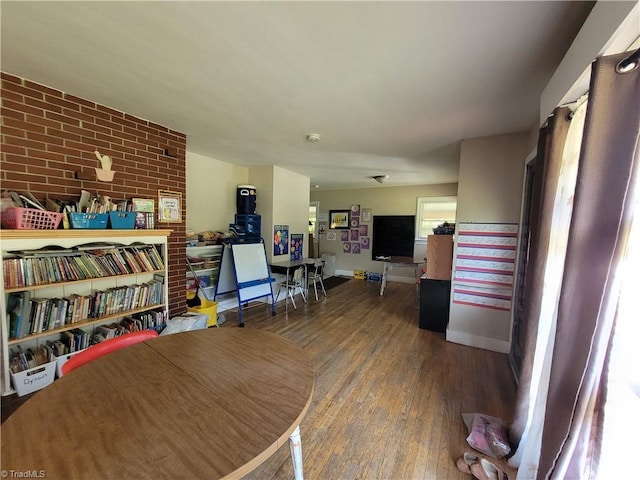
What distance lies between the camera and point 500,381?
230cm

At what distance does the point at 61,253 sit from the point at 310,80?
2.39 metres

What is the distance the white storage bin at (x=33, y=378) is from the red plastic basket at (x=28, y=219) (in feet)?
3.41

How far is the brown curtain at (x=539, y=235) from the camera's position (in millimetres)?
1379

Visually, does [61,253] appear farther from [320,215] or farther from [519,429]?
[320,215]

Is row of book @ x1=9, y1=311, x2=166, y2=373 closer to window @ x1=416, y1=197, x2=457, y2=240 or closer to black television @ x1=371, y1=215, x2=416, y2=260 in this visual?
black television @ x1=371, y1=215, x2=416, y2=260

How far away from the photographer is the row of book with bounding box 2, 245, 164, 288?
174 cm

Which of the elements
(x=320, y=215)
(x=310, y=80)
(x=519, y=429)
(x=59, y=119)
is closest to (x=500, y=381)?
(x=519, y=429)

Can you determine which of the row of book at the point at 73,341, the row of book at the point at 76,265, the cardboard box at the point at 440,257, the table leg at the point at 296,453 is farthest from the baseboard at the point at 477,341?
the row of book at the point at 76,265

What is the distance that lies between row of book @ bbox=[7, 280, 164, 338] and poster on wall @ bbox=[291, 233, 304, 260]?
266 centimetres

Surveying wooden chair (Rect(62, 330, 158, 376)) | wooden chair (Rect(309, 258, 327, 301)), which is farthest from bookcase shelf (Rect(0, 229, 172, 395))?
wooden chair (Rect(309, 258, 327, 301))

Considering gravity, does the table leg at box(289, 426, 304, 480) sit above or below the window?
below

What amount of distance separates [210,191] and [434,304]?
3790mm

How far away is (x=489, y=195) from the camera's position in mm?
2801

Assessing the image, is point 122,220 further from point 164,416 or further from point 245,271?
point 164,416
